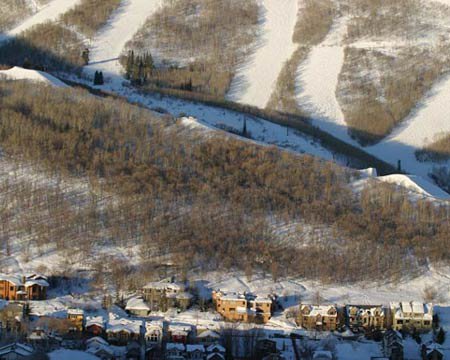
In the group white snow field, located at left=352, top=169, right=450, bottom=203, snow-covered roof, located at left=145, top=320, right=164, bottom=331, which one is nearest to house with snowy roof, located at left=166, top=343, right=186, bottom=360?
snow-covered roof, located at left=145, top=320, right=164, bottom=331

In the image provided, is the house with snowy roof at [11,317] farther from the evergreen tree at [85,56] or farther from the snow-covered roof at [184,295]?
the evergreen tree at [85,56]

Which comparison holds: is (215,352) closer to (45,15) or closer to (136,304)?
(136,304)

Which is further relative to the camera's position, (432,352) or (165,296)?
(165,296)

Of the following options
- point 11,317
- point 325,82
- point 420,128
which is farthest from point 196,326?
point 325,82

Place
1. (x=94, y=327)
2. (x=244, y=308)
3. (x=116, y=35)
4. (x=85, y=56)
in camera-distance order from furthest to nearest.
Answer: (x=116, y=35), (x=85, y=56), (x=244, y=308), (x=94, y=327)

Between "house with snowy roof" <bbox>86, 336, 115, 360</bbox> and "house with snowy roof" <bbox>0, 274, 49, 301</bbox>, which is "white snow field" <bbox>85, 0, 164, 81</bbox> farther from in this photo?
"house with snowy roof" <bbox>86, 336, 115, 360</bbox>

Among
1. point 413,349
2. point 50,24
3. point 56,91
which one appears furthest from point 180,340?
point 50,24
